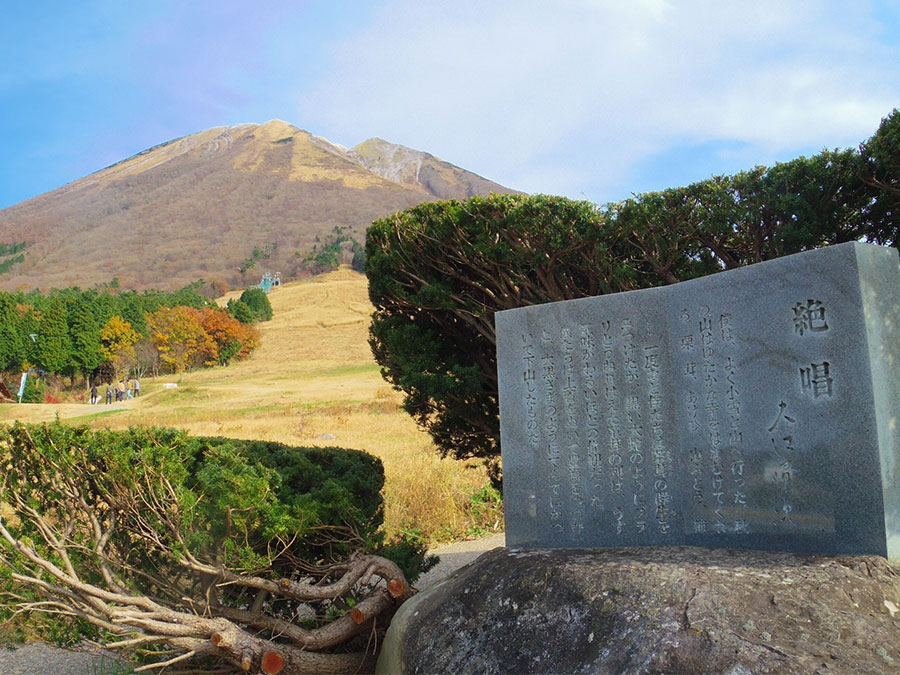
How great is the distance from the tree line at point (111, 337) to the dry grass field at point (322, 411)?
2.20 meters

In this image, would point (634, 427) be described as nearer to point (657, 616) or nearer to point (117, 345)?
point (657, 616)

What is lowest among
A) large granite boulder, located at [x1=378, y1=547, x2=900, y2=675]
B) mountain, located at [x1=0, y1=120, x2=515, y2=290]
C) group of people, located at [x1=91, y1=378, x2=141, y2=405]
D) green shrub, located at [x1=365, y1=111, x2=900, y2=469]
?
large granite boulder, located at [x1=378, y1=547, x2=900, y2=675]

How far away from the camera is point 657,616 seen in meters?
3.85

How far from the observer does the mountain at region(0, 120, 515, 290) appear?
134 m

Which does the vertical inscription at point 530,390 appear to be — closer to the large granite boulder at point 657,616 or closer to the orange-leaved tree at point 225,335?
the large granite boulder at point 657,616

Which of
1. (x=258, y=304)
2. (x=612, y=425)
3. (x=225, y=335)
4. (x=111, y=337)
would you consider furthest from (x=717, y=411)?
(x=258, y=304)

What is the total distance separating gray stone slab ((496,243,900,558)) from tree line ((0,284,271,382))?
155 ft

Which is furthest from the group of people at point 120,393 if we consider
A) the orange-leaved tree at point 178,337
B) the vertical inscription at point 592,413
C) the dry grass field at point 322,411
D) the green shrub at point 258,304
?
the vertical inscription at point 592,413

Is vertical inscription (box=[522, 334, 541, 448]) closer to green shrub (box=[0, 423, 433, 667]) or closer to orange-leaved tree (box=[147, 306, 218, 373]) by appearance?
green shrub (box=[0, 423, 433, 667])

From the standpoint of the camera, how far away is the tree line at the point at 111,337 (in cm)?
4641

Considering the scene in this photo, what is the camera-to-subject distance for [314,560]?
595 centimetres

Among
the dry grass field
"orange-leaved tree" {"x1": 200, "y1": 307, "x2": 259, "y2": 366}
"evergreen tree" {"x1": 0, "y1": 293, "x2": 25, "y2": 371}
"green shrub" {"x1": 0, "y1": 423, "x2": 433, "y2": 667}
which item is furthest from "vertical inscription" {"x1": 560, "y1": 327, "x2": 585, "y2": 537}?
"orange-leaved tree" {"x1": 200, "y1": 307, "x2": 259, "y2": 366}

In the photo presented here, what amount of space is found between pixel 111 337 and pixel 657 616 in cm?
5083

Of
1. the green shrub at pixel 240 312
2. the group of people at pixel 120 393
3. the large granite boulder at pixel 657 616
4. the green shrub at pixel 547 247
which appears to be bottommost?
the large granite boulder at pixel 657 616
